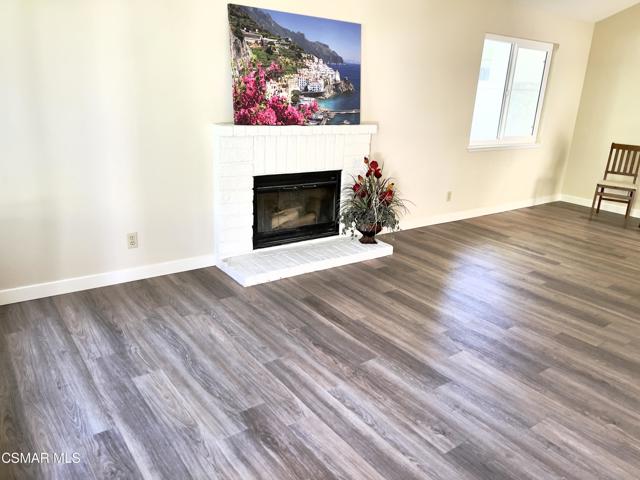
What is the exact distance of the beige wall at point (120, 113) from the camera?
282 centimetres

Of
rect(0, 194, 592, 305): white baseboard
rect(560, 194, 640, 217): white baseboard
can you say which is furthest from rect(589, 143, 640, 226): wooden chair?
rect(0, 194, 592, 305): white baseboard

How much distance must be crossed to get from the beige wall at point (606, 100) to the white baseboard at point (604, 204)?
55mm

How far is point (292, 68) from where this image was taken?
12.1ft

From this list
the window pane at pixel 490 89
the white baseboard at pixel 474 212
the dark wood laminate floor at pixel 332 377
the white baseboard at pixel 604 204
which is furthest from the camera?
the white baseboard at pixel 604 204

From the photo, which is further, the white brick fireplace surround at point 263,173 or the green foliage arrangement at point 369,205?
the green foliage arrangement at point 369,205

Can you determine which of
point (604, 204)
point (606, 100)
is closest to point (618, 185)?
point (604, 204)

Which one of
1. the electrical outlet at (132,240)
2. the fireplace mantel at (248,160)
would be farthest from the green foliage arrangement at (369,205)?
the electrical outlet at (132,240)

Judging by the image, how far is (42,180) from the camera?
2.95 metres

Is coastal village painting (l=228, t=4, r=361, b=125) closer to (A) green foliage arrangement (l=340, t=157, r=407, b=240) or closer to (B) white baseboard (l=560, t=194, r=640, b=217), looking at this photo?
(A) green foliage arrangement (l=340, t=157, r=407, b=240)

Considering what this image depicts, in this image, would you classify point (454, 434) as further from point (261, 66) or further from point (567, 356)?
point (261, 66)

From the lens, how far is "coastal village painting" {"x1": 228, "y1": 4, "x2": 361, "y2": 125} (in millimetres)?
3449

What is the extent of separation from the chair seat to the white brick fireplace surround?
3297 mm

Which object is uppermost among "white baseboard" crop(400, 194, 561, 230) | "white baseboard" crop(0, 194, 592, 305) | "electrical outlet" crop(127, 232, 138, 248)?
"electrical outlet" crop(127, 232, 138, 248)

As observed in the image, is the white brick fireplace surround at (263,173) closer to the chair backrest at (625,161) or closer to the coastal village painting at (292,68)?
the coastal village painting at (292,68)
